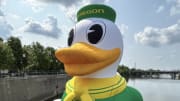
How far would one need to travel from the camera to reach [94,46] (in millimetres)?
5797

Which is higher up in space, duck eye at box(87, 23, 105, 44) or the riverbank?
duck eye at box(87, 23, 105, 44)

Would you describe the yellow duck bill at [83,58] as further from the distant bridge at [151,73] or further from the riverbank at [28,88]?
the distant bridge at [151,73]

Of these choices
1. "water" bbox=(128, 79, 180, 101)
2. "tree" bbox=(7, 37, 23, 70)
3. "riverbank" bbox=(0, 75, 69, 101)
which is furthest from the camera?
"tree" bbox=(7, 37, 23, 70)

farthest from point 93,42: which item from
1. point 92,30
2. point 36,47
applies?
point 36,47

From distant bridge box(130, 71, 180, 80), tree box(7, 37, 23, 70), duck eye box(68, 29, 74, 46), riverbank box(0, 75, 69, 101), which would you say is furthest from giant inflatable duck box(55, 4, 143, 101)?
distant bridge box(130, 71, 180, 80)

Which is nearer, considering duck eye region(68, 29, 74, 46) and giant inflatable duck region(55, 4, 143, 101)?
giant inflatable duck region(55, 4, 143, 101)

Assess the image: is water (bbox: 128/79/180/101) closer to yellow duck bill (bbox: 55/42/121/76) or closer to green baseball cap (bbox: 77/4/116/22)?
green baseball cap (bbox: 77/4/116/22)

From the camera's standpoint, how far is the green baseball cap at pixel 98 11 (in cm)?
612

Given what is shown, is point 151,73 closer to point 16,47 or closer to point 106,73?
point 16,47

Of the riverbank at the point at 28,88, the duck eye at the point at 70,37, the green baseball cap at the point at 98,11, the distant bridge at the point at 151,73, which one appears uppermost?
the green baseball cap at the point at 98,11

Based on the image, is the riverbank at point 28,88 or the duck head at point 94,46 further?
the riverbank at point 28,88

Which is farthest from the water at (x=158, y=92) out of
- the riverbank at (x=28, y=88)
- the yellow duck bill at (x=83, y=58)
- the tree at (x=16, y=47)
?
the yellow duck bill at (x=83, y=58)

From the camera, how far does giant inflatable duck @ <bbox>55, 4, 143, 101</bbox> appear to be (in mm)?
5676

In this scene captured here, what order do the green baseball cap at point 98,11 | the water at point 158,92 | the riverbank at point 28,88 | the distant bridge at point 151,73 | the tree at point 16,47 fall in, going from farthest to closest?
the distant bridge at point 151,73 → the tree at point 16,47 → the water at point 158,92 → the riverbank at point 28,88 → the green baseball cap at point 98,11
